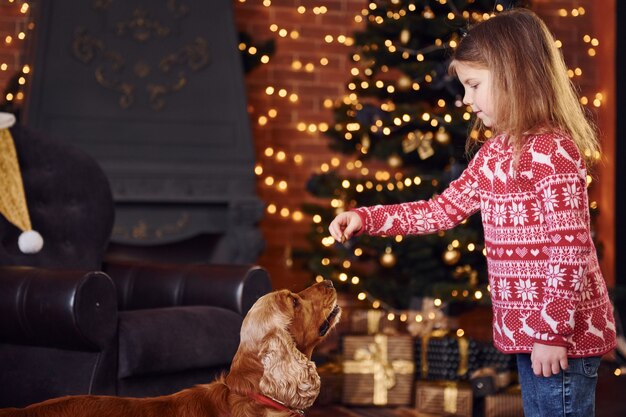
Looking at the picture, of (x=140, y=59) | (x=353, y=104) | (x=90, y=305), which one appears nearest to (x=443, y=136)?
(x=353, y=104)

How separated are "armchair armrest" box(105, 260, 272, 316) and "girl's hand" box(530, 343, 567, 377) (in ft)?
5.40

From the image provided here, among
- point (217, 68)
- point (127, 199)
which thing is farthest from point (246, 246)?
point (217, 68)

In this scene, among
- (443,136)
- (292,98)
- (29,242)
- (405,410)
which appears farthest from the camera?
(292,98)

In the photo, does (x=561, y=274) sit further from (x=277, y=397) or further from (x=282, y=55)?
(x=282, y=55)

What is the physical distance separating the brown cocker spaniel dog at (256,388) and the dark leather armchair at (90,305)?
762 mm

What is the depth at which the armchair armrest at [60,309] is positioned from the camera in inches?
104

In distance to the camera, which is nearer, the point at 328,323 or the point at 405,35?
the point at 328,323

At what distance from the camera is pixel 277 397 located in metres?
1.93

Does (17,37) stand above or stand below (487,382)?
above

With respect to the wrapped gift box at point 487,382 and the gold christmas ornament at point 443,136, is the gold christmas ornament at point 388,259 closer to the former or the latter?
the gold christmas ornament at point 443,136

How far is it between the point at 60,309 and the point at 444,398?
1844 mm

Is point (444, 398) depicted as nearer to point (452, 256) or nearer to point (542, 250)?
point (452, 256)

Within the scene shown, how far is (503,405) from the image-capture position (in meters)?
3.78

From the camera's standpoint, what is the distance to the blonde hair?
1.87m
